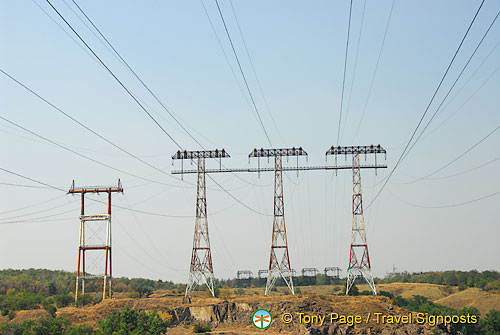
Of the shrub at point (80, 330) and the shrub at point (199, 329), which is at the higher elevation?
the shrub at point (80, 330)

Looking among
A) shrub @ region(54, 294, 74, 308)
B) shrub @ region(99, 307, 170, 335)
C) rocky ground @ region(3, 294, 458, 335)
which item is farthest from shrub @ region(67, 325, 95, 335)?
shrub @ region(54, 294, 74, 308)

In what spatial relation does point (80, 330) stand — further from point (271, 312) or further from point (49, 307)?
point (271, 312)

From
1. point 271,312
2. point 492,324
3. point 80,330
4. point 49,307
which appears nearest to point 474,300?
point 492,324

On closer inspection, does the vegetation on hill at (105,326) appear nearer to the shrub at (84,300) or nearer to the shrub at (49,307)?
the shrub at (49,307)

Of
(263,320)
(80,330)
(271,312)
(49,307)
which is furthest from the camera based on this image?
(49,307)

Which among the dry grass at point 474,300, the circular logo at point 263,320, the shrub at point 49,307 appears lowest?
the dry grass at point 474,300

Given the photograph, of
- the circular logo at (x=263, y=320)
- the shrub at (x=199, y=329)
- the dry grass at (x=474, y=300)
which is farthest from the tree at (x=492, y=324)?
the circular logo at (x=263, y=320)

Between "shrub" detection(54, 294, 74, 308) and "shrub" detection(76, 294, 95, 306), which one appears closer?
"shrub" detection(76, 294, 95, 306)

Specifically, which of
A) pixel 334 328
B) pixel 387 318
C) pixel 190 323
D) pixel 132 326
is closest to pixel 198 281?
pixel 190 323

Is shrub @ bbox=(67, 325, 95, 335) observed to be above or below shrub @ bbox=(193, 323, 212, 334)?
above

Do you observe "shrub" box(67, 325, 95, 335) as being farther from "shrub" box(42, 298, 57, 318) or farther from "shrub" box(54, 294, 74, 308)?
"shrub" box(54, 294, 74, 308)

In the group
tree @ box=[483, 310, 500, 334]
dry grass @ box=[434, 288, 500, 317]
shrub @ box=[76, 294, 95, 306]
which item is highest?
shrub @ box=[76, 294, 95, 306]

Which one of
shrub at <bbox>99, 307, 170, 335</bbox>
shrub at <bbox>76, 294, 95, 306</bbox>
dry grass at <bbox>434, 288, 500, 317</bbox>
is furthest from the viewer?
dry grass at <bbox>434, 288, 500, 317</bbox>

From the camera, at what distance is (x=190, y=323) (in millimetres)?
91500
